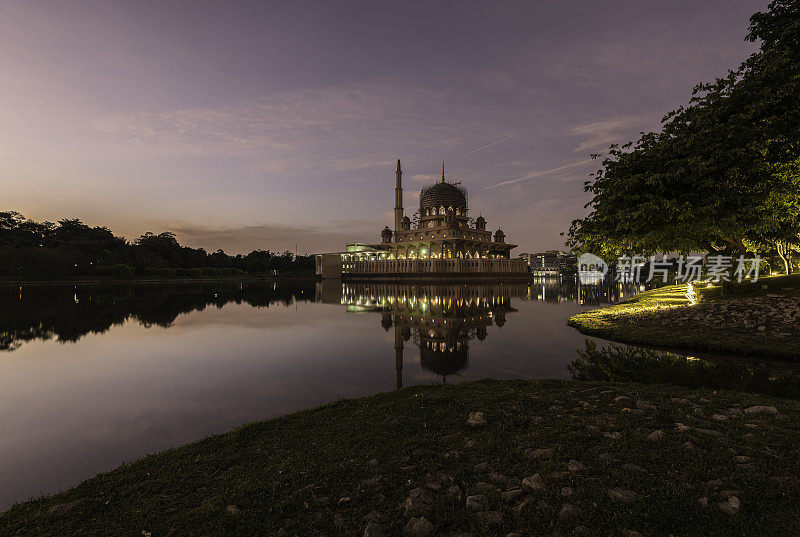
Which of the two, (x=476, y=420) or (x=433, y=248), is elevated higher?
(x=433, y=248)

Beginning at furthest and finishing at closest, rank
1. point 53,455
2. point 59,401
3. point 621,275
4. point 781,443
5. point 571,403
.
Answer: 1. point 621,275
2. point 59,401
3. point 571,403
4. point 53,455
5. point 781,443

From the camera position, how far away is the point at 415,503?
194 inches

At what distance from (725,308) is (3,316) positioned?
54.4m

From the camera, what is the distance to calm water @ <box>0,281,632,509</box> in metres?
8.49

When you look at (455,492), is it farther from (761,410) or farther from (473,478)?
(761,410)

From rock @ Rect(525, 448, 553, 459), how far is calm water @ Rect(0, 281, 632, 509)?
21.0 feet

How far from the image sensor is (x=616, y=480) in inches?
203

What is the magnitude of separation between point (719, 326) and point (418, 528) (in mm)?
21699

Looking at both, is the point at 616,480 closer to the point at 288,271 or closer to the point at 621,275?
the point at 621,275

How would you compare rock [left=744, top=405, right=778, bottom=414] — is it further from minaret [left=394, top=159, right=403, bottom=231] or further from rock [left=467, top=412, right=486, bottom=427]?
minaret [left=394, top=159, right=403, bottom=231]

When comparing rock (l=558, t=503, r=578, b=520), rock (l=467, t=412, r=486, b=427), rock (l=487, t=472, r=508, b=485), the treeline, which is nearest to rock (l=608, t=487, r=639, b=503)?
rock (l=558, t=503, r=578, b=520)

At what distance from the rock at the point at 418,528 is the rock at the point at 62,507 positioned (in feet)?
16.9

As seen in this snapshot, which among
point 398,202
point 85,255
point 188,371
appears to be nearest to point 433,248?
point 398,202

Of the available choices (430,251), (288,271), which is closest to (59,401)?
(430,251)
